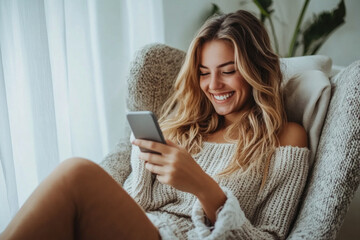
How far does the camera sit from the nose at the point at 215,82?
111 cm

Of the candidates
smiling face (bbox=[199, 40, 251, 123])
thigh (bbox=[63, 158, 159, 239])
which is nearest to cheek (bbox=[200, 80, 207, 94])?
smiling face (bbox=[199, 40, 251, 123])

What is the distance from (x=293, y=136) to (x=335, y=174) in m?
0.21

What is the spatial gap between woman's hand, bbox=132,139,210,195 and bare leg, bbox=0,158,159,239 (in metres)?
0.11

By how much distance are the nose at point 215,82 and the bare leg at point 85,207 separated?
1.57ft

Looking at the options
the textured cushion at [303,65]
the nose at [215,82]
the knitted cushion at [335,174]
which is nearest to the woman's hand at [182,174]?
the knitted cushion at [335,174]

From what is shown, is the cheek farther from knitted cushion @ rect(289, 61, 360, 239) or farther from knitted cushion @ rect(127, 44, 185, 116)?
knitted cushion @ rect(289, 61, 360, 239)

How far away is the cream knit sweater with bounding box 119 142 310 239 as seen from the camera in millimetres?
835

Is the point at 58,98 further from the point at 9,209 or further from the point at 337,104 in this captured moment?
the point at 337,104

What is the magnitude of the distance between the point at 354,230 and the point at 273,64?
0.71 metres

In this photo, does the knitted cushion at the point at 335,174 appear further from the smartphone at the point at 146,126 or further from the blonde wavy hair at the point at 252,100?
the smartphone at the point at 146,126

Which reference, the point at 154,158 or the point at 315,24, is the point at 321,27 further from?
the point at 154,158

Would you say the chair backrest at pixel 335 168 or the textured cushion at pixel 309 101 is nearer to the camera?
the chair backrest at pixel 335 168

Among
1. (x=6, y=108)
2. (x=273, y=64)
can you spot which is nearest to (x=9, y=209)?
(x=6, y=108)

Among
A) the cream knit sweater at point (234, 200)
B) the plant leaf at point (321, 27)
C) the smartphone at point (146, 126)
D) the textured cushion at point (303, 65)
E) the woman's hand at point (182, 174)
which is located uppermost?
the plant leaf at point (321, 27)
